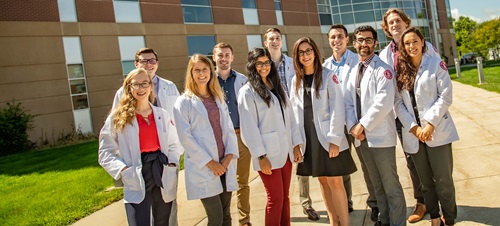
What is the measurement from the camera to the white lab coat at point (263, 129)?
12.4ft

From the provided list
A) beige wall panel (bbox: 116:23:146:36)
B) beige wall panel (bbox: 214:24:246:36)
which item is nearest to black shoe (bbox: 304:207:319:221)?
beige wall panel (bbox: 116:23:146:36)

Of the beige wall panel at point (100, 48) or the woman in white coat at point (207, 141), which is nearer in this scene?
the woman in white coat at point (207, 141)

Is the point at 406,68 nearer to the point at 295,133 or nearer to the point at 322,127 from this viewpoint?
the point at 322,127

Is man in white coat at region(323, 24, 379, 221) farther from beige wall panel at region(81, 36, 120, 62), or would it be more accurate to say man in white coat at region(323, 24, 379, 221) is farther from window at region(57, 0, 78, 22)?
window at region(57, 0, 78, 22)

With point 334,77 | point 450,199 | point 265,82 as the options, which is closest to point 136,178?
point 265,82

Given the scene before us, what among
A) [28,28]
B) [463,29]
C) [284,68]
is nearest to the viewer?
[284,68]

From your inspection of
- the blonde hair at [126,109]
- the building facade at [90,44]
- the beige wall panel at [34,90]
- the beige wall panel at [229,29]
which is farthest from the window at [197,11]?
the blonde hair at [126,109]

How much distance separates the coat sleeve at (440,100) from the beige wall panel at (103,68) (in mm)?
17118

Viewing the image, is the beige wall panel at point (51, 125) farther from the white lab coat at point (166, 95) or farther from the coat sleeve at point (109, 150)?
the coat sleeve at point (109, 150)

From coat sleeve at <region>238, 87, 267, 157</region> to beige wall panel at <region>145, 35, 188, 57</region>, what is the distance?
17.2 metres

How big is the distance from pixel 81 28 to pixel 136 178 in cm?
1631

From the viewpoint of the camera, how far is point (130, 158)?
3582mm

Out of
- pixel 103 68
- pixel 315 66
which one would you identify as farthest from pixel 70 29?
pixel 315 66

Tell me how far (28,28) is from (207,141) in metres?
16.0
